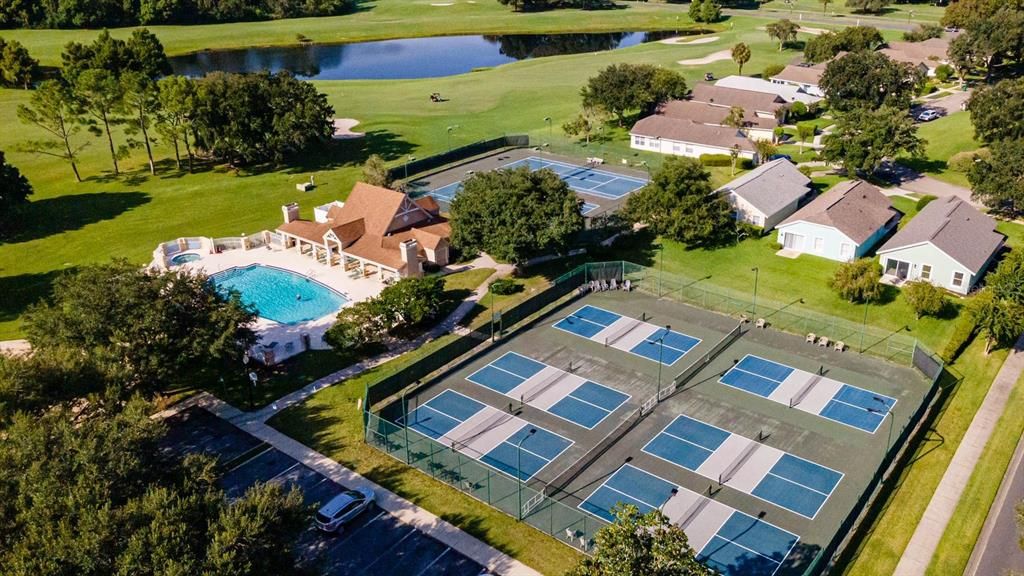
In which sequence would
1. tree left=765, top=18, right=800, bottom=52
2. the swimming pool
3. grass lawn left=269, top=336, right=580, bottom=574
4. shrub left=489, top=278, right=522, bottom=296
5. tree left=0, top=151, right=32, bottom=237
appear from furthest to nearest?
1. tree left=765, top=18, right=800, bottom=52
2. tree left=0, top=151, right=32, bottom=237
3. the swimming pool
4. shrub left=489, top=278, right=522, bottom=296
5. grass lawn left=269, top=336, right=580, bottom=574

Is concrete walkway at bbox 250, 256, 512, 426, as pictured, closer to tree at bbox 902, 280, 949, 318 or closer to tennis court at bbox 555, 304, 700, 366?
tennis court at bbox 555, 304, 700, 366

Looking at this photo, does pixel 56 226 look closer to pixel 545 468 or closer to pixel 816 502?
pixel 545 468

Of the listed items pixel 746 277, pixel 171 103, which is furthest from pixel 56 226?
pixel 746 277

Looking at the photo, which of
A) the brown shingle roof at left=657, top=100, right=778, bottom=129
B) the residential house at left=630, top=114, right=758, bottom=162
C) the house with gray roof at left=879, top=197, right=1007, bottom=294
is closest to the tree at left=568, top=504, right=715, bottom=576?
the house with gray roof at left=879, top=197, right=1007, bottom=294

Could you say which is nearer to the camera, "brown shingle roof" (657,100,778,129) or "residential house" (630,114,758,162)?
"residential house" (630,114,758,162)

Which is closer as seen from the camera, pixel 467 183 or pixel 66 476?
pixel 66 476

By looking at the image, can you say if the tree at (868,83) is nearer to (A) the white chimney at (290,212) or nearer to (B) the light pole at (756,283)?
(B) the light pole at (756,283)
